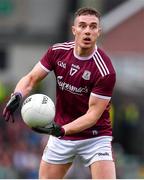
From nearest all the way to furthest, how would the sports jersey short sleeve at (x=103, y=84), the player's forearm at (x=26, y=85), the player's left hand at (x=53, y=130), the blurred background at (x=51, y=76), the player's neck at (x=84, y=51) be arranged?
the player's left hand at (x=53, y=130), the sports jersey short sleeve at (x=103, y=84), the player's neck at (x=84, y=51), the player's forearm at (x=26, y=85), the blurred background at (x=51, y=76)

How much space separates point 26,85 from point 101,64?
0.97 meters

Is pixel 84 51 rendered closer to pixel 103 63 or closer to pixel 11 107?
pixel 103 63

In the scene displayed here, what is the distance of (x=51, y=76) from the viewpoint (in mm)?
32031

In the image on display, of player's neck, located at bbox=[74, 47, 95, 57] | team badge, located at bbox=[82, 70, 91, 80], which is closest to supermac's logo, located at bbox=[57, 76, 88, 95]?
team badge, located at bbox=[82, 70, 91, 80]

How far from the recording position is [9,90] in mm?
27797

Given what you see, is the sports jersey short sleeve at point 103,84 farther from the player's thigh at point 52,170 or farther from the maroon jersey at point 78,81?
the player's thigh at point 52,170

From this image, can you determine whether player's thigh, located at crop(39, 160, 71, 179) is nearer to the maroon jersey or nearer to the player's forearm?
the maroon jersey

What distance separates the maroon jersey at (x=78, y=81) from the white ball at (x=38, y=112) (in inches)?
18.3

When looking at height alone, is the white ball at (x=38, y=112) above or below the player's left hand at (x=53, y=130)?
above

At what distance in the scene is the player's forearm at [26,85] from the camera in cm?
1227

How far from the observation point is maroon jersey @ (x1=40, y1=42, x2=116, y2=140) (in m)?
12.0

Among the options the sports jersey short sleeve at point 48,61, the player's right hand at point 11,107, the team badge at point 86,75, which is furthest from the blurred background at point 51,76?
the team badge at point 86,75

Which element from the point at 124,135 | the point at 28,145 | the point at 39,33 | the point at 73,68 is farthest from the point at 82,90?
the point at 39,33

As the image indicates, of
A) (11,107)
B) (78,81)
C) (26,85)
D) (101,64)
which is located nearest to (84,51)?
(101,64)
